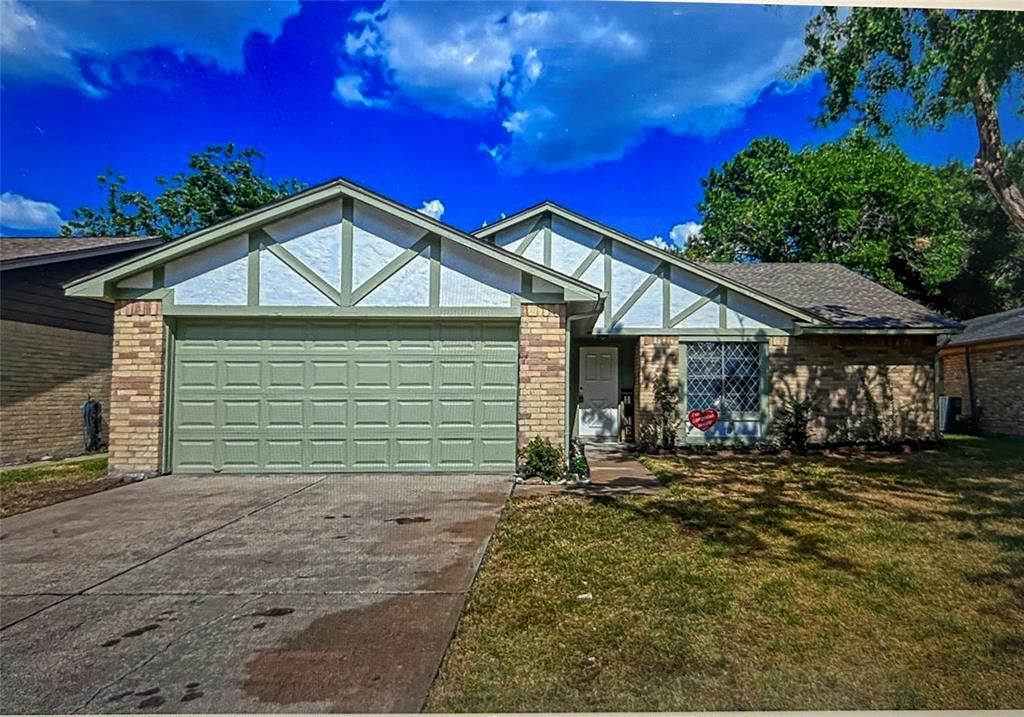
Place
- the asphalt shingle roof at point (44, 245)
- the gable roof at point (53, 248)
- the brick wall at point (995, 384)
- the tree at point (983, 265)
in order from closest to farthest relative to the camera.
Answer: the gable roof at point (53, 248) < the asphalt shingle roof at point (44, 245) < the brick wall at point (995, 384) < the tree at point (983, 265)

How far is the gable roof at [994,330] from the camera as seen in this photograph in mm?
12961

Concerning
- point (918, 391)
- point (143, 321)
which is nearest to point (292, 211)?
point (143, 321)

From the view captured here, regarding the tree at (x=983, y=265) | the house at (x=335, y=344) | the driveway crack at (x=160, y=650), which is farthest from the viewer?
the tree at (x=983, y=265)

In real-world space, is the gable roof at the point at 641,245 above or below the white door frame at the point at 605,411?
above

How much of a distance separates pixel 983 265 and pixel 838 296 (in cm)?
1489

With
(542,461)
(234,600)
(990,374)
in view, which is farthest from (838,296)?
(234,600)

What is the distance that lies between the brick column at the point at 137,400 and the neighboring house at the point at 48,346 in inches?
149

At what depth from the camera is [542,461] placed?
725cm

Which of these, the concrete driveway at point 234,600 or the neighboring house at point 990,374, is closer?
the concrete driveway at point 234,600

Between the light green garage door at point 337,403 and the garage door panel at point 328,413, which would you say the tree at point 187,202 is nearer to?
the light green garage door at point 337,403

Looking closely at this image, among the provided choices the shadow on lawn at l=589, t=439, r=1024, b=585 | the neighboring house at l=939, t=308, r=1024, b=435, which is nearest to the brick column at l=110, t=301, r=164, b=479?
the shadow on lawn at l=589, t=439, r=1024, b=585

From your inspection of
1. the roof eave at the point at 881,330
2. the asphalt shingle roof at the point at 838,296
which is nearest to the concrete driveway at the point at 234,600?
the roof eave at the point at 881,330

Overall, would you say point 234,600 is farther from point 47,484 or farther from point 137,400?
point 47,484

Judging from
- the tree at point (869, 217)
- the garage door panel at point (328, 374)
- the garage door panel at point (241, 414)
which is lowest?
the garage door panel at point (241, 414)
